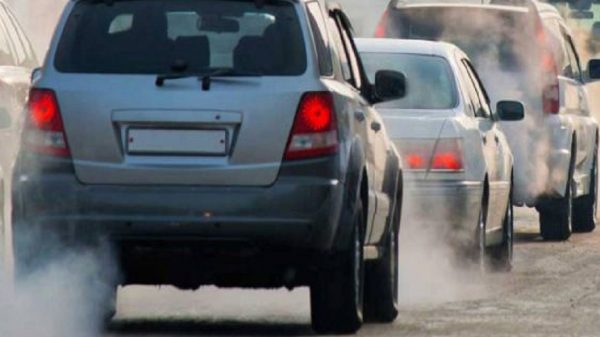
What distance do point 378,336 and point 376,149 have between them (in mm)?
1171

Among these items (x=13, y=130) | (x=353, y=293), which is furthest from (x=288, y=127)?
(x=13, y=130)

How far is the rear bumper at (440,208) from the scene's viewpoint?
17047 millimetres

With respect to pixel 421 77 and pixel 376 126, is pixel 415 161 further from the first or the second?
pixel 376 126

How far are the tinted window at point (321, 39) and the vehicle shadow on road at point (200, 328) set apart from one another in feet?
4.33

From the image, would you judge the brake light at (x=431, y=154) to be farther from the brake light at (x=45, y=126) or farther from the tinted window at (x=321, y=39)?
the brake light at (x=45, y=126)

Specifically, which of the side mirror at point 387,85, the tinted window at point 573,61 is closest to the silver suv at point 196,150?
the side mirror at point 387,85

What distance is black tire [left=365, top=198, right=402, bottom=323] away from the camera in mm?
13891

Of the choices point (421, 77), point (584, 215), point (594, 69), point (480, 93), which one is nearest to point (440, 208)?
point (421, 77)

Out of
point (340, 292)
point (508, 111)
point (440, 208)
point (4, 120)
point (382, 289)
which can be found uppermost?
point (4, 120)

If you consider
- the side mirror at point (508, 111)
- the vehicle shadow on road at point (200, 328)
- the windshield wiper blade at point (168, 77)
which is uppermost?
the windshield wiper blade at point (168, 77)

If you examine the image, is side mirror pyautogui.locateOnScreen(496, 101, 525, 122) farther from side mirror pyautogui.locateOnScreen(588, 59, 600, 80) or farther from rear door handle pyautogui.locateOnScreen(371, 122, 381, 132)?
side mirror pyautogui.locateOnScreen(588, 59, 600, 80)

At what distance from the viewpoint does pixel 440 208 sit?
56.2 feet

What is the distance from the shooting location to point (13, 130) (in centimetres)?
1550

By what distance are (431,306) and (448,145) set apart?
2.43m
